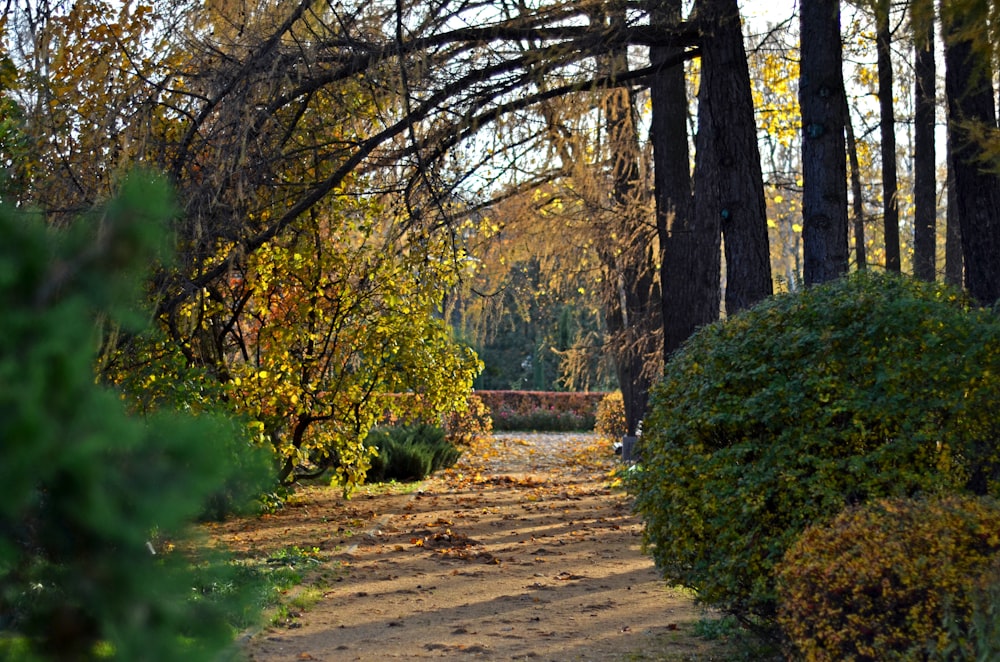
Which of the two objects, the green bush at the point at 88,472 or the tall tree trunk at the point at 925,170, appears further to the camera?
the tall tree trunk at the point at 925,170

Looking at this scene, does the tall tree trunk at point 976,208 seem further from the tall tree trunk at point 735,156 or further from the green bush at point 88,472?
the green bush at point 88,472

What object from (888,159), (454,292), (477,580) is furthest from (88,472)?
(888,159)

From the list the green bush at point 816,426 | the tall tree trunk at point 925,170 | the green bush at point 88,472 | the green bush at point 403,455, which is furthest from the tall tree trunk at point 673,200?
the green bush at point 88,472

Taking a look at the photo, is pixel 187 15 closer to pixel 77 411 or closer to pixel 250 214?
pixel 250 214

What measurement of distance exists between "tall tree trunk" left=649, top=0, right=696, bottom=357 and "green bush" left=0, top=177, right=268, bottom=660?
11.1 m

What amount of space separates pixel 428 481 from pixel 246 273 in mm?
6172

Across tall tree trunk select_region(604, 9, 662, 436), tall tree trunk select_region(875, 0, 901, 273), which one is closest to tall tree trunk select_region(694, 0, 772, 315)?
tall tree trunk select_region(604, 9, 662, 436)

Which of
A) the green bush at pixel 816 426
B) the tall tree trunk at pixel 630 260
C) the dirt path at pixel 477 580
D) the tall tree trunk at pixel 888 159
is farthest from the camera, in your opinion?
the tall tree trunk at pixel 630 260

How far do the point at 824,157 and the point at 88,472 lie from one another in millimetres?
7829

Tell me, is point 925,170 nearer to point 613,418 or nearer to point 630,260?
point 630,260

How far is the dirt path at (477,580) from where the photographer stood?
20.4ft

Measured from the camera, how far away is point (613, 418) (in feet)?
79.1

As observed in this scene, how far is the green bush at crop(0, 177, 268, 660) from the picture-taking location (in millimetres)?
1305

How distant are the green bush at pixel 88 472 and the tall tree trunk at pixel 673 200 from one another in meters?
11.1
